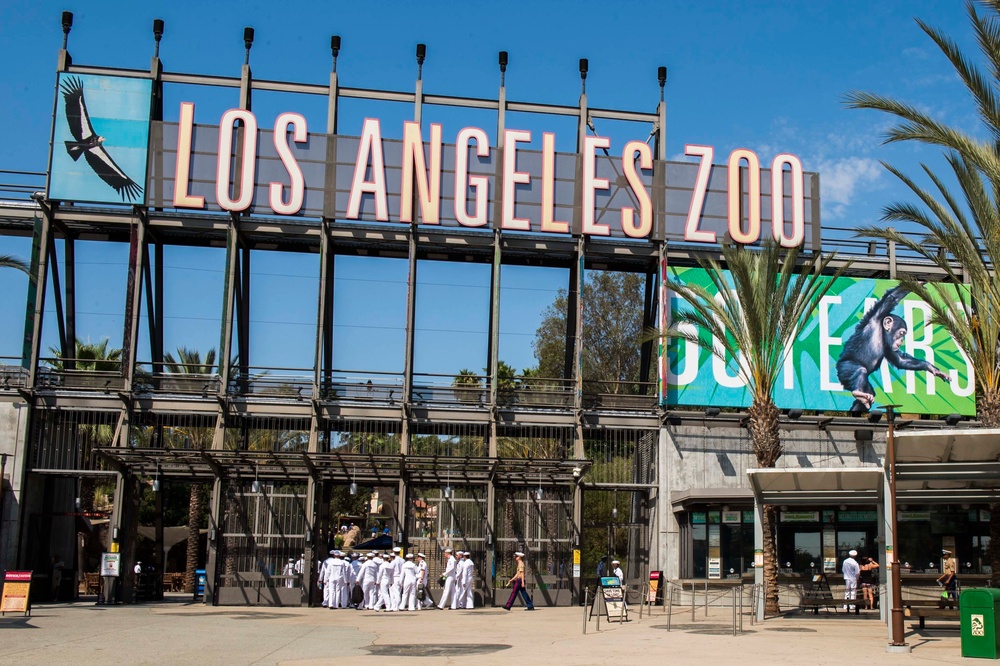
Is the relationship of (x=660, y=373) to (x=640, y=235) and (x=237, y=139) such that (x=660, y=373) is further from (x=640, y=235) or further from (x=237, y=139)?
(x=237, y=139)

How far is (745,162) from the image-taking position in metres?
37.7

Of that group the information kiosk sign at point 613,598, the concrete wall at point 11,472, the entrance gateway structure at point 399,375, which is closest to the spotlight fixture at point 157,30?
the entrance gateway structure at point 399,375

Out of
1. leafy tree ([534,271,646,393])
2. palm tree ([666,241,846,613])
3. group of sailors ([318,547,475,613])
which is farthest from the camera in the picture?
leafy tree ([534,271,646,393])

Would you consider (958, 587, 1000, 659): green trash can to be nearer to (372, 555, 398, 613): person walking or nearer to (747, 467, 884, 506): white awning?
(747, 467, 884, 506): white awning

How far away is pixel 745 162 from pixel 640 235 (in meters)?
4.97

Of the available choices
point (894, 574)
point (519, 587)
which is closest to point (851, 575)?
point (519, 587)

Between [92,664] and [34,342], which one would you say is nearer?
[92,664]

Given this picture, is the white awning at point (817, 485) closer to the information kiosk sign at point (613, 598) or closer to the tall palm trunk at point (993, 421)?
the tall palm trunk at point (993, 421)

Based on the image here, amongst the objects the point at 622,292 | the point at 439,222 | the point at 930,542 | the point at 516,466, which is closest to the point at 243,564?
the point at 516,466

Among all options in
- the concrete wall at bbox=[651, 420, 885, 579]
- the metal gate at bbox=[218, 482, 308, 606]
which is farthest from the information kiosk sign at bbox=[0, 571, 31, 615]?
the concrete wall at bbox=[651, 420, 885, 579]

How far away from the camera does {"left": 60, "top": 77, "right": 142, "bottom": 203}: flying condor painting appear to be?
34750mm

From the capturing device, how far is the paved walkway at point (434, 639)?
1678cm

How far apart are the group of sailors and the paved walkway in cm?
264

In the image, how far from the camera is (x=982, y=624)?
17219 mm
